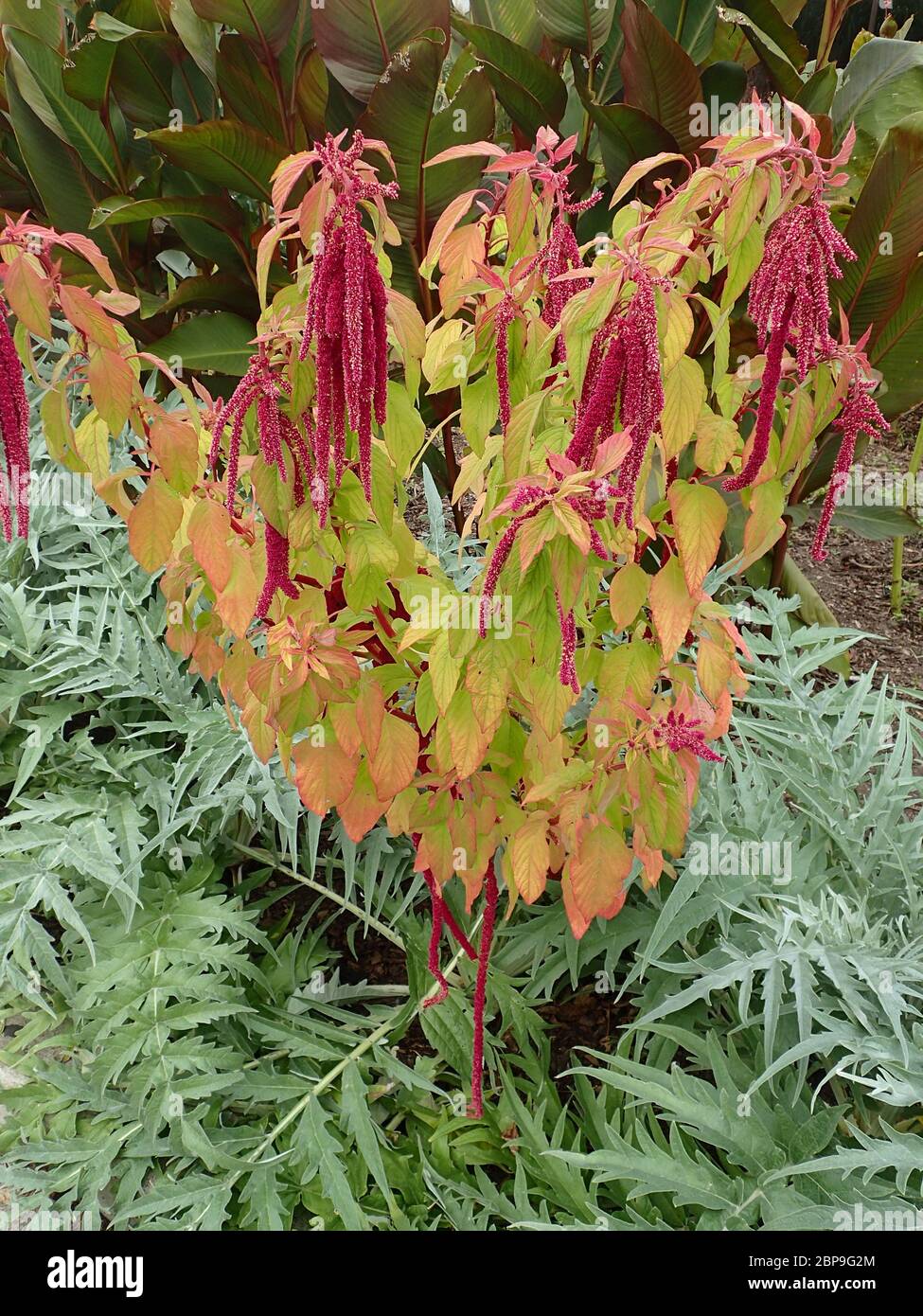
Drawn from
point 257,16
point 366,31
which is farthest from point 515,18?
point 257,16

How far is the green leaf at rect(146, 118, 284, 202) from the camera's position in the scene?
219cm

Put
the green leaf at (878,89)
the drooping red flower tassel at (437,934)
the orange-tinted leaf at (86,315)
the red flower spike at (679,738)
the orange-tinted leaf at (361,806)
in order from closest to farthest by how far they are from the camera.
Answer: the orange-tinted leaf at (86,315) < the red flower spike at (679,738) < the orange-tinted leaf at (361,806) < the drooping red flower tassel at (437,934) < the green leaf at (878,89)

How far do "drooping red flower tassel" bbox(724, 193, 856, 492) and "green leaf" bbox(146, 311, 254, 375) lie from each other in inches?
74.4

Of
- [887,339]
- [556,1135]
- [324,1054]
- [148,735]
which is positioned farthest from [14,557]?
[887,339]

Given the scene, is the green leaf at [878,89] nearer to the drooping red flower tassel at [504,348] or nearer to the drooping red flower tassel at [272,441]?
the drooping red flower tassel at [504,348]

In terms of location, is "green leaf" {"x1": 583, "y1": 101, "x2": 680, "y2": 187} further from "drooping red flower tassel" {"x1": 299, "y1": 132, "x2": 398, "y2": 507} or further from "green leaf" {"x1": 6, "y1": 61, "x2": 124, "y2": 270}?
"drooping red flower tassel" {"x1": 299, "y1": 132, "x2": 398, "y2": 507}

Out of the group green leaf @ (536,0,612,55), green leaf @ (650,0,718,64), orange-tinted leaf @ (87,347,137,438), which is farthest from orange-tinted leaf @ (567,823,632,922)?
green leaf @ (650,0,718,64)

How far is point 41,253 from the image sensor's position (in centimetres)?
84

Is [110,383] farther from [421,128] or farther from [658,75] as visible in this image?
[658,75]

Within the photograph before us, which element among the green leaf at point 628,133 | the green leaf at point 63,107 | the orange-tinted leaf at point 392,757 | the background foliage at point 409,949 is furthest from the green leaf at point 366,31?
the orange-tinted leaf at point 392,757

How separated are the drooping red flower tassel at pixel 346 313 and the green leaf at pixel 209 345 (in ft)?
5.74

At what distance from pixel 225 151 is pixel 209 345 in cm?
43

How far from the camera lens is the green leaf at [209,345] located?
2451 millimetres

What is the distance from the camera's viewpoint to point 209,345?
2.47m
